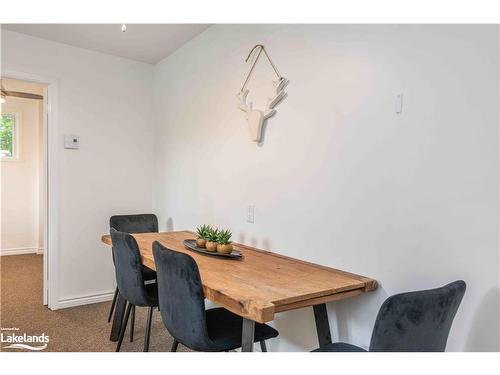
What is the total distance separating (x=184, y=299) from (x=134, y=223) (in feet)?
6.70

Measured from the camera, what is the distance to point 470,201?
1.40 m

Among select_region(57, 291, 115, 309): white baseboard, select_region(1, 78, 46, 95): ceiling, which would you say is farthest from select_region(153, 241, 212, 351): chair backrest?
select_region(1, 78, 46, 95): ceiling

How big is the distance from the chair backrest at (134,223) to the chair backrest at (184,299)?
1.80m

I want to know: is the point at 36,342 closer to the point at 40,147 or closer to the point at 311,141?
the point at 311,141

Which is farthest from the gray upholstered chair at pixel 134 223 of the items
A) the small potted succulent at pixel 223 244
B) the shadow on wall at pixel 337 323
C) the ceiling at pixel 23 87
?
the ceiling at pixel 23 87

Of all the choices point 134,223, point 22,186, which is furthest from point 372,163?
point 22,186

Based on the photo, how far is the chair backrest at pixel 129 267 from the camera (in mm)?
2135

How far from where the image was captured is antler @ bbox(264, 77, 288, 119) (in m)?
2.24

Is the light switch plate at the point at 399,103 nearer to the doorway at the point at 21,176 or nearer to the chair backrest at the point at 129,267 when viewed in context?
the chair backrest at the point at 129,267

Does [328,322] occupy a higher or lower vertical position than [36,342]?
higher
